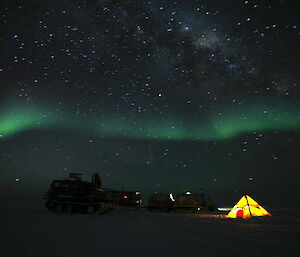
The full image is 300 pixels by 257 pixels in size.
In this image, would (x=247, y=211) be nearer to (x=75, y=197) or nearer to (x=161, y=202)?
(x=161, y=202)

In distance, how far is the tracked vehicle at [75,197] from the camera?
67.5ft

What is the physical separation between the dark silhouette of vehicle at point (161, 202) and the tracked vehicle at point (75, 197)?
6.71 m

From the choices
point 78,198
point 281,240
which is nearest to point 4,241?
point 281,240

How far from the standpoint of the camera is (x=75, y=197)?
68.3ft

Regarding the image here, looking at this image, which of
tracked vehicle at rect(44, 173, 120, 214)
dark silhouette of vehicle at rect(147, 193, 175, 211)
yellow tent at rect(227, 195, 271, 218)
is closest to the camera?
yellow tent at rect(227, 195, 271, 218)

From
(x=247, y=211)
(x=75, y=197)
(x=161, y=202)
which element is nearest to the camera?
(x=247, y=211)

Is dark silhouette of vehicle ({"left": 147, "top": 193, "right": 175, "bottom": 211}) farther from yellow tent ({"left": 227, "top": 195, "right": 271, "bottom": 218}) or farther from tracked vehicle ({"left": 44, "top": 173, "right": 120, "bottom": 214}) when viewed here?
yellow tent ({"left": 227, "top": 195, "right": 271, "bottom": 218})

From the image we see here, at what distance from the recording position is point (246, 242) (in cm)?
712

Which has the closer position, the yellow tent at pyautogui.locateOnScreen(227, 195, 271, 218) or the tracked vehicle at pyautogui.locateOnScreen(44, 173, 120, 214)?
the yellow tent at pyautogui.locateOnScreen(227, 195, 271, 218)

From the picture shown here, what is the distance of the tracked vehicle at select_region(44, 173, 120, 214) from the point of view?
2056 centimetres

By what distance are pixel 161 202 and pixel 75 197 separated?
31.8 feet

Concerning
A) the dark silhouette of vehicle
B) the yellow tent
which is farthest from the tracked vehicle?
the yellow tent

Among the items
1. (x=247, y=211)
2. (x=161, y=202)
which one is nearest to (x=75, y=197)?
(x=161, y=202)

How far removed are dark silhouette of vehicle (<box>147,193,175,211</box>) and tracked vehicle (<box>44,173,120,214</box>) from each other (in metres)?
6.71
